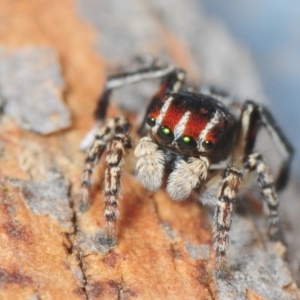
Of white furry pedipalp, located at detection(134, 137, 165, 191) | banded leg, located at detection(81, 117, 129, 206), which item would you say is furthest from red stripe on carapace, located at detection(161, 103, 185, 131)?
banded leg, located at detection(81, 117, 129, 206)

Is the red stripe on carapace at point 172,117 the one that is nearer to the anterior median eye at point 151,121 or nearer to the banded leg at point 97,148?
the anterior median eye at point 151,121

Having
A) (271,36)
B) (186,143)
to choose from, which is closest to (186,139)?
(186,143)

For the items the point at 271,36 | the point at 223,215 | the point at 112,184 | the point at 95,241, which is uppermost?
the point at 271,36

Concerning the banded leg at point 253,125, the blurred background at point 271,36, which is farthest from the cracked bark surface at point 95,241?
the blurred background at point 271,36

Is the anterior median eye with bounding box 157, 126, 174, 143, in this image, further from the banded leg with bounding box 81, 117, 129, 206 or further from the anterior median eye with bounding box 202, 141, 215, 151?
the banded leg with bounding box 81, 117, 129, 206

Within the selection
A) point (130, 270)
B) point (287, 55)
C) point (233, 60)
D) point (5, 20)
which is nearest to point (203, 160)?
point (130, 270)

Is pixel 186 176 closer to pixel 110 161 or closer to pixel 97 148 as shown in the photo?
pixel 110 161

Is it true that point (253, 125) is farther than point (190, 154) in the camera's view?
Yes
